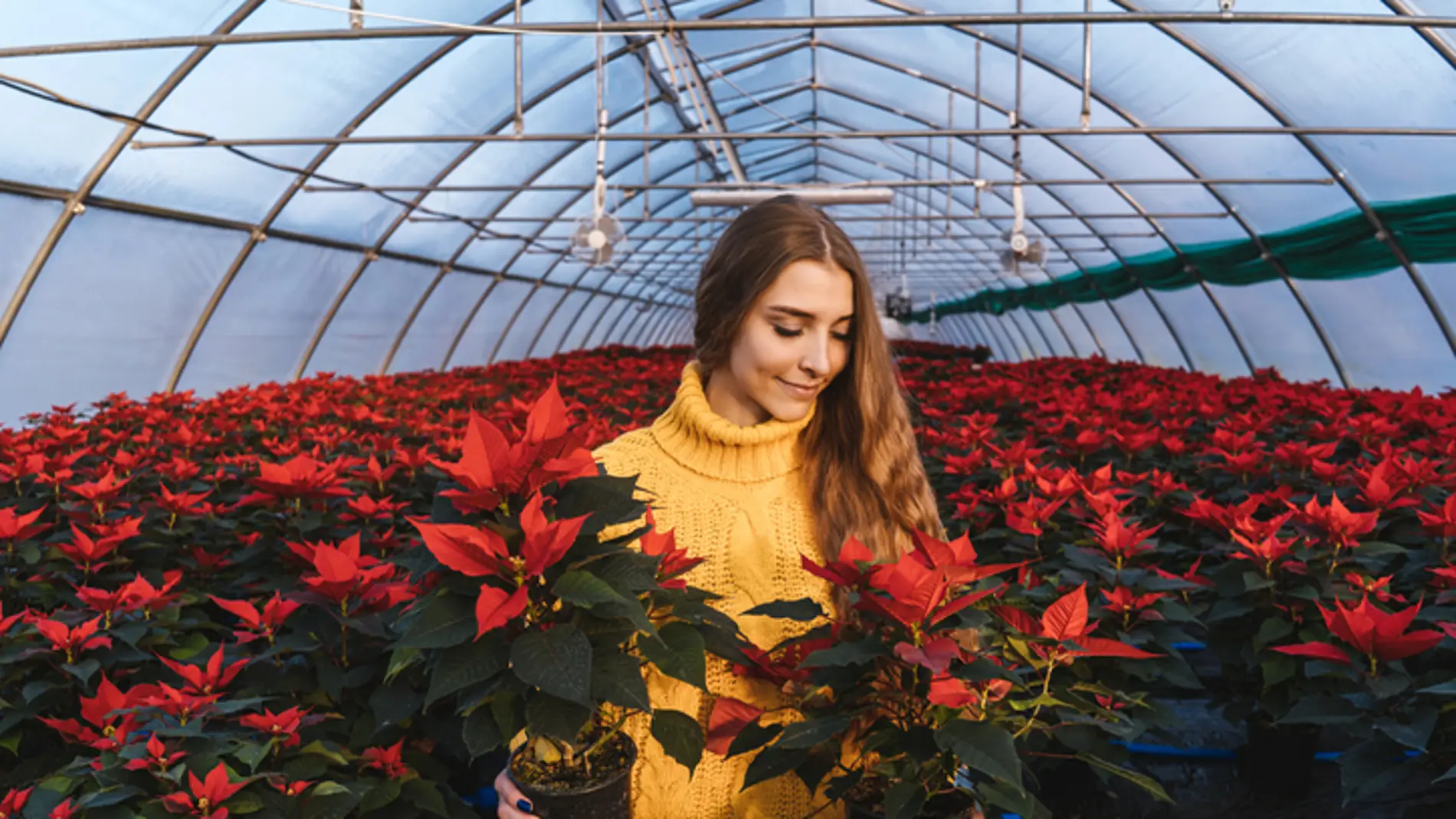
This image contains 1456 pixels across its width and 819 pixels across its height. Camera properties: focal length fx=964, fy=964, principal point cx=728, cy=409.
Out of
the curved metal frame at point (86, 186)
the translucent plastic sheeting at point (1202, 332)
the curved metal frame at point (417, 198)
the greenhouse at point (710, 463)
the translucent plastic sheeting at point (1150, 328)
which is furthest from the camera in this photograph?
the translucent plastic sheeting at point (1150, 328)

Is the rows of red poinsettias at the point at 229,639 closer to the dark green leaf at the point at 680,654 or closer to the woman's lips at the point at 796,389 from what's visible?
the dark green leaf at the point at 680,654

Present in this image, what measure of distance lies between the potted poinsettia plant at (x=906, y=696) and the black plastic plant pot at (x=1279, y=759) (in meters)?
1.86

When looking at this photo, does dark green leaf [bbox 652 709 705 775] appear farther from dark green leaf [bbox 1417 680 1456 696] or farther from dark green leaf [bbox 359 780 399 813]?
dark green leaf [bbox 1417 680 1456 696]

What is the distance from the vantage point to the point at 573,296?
20.1 meters

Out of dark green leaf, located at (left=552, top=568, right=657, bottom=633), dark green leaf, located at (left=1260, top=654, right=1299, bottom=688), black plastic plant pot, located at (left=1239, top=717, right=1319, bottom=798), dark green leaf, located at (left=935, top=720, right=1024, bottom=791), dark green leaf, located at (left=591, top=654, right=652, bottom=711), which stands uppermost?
dark green leaf, located at (left=552, top=568, right=657, bottom=633)

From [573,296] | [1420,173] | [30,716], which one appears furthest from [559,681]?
[573,296]

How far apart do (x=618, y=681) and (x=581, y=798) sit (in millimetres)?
228

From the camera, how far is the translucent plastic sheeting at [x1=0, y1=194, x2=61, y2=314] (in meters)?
7.25

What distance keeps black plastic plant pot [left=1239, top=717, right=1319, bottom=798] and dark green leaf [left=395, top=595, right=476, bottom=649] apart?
8.66ft

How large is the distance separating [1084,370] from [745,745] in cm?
851

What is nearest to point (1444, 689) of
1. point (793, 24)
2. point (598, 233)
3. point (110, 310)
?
point (793, 24)

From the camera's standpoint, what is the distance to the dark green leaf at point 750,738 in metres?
1.27

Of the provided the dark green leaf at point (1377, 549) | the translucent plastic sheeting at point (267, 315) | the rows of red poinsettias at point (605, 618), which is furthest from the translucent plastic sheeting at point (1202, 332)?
the dark green leaf at point (1377, 549)

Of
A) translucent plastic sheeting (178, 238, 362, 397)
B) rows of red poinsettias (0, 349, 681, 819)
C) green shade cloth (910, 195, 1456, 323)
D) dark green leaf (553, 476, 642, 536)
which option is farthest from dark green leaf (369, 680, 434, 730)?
translucent plastic sheeting (178, 238, 362, 397)
